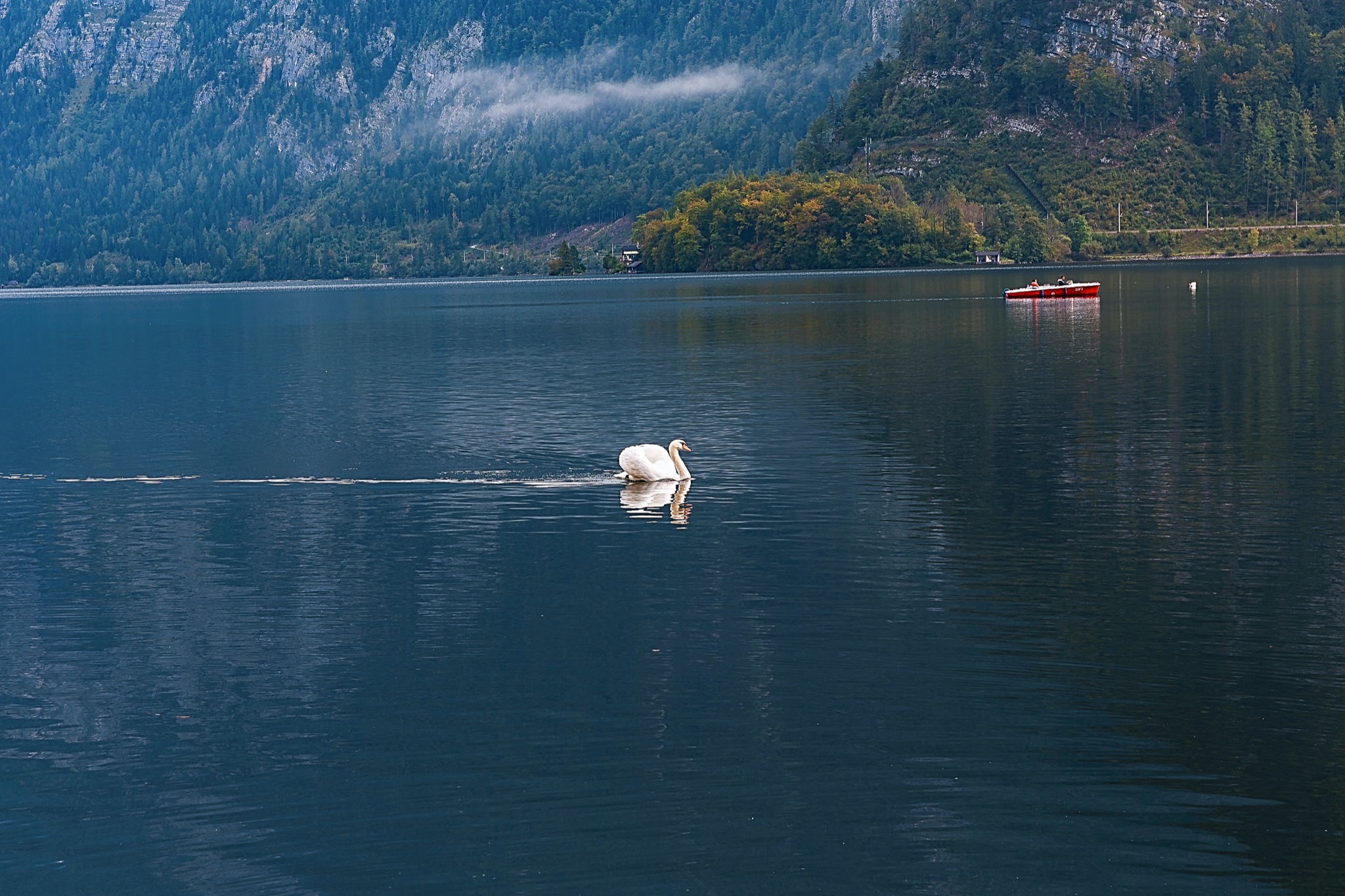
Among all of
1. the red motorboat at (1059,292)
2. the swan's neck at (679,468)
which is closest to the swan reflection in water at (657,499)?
the swan's neck at (679,468)

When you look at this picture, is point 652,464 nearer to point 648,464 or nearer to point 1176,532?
point 648,464

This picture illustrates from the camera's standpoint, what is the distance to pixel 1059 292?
162375mm

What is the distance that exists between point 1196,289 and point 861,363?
95.8m

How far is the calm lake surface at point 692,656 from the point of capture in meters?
18.4

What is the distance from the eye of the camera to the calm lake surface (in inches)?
724

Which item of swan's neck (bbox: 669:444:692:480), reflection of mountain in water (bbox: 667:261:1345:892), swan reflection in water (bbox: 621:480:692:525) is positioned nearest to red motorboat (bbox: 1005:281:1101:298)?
reflection of mountain in water (bbox: 667:261:1345:892)

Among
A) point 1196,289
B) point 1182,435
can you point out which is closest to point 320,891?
point 1182,435

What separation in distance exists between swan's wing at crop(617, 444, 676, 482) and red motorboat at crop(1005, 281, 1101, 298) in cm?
12008

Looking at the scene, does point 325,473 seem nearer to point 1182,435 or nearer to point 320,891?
point 1182,435

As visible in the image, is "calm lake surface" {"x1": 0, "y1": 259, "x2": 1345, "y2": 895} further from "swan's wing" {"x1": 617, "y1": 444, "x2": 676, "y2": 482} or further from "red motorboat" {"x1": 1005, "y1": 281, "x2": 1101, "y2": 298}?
"red motorboat" {"x1": 1005, "y1": 281, "x2": 1101, "y2": 298}

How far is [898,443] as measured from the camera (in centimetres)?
5097

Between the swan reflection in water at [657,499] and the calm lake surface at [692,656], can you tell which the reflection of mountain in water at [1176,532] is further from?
the swan reflection in water at [657,499]

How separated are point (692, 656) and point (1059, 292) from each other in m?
144

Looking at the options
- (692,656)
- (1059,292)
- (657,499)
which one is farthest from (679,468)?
(1059,292)
